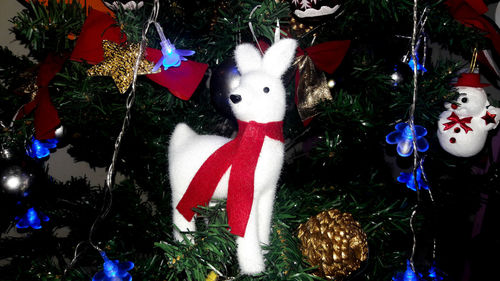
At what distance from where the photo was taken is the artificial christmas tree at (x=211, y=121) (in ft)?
1.50

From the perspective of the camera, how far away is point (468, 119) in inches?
27.6

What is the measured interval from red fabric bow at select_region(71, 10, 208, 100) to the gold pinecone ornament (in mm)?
307

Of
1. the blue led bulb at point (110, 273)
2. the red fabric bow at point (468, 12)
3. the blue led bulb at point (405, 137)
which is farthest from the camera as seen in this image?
the red fabric bow at point (468, 12)

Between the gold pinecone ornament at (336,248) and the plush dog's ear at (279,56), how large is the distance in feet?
0.79

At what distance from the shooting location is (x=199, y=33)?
23.4 inches

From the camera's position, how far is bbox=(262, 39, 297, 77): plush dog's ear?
438 millimetres

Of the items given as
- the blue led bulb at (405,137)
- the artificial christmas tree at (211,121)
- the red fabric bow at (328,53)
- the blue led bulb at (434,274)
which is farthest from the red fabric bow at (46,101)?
the blue led bulb at (434,274)

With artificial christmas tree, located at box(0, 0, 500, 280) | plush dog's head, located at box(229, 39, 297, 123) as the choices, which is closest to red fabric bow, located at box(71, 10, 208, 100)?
artificial christmas tree, located at box(0, 0, 500, 280)

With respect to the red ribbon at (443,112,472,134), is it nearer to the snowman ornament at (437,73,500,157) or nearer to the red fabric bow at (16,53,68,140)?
the snowman ornament at (437,73,500,157)

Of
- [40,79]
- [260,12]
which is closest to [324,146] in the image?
[260,12]

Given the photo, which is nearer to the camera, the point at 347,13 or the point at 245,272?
the point at 245,272

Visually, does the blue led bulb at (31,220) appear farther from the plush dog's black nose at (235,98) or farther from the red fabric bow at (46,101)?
the plush dog's black nose at (235,98)

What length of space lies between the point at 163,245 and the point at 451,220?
741 mm

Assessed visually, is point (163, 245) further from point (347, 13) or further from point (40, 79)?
point (347, 13)
